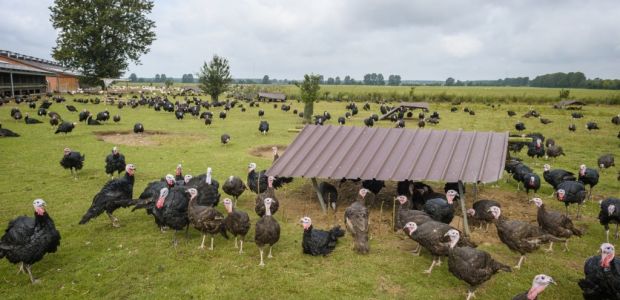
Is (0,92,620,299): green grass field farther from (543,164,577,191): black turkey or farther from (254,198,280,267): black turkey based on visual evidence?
(543,164,577,191): black turkey

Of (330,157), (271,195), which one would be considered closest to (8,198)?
(271,195)

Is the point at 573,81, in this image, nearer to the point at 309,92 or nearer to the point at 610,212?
the point at 309,92

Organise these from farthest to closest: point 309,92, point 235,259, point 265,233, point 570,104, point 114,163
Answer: point 570,104 → point 309,92 → point 114,163 → point 235,259 → point 265,233

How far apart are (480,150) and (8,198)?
1732cm

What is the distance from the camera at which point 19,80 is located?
57656 mm

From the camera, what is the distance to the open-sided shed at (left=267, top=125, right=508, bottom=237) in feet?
41.0

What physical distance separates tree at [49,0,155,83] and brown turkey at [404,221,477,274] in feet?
220

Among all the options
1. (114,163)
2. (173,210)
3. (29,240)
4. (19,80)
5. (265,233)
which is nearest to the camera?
(29,240)

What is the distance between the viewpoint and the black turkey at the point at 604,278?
7.59 metres

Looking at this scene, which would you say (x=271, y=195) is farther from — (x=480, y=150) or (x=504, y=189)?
(x=504, y=189)

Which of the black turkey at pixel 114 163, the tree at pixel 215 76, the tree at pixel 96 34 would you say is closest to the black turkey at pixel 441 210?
the black turkey at pixel 114 163

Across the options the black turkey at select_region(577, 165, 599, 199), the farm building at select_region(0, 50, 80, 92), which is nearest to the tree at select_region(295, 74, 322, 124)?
the black turkey at select_region(577, 165, 599, 199)

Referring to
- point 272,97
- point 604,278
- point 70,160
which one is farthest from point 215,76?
point 604,278

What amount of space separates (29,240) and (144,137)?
2064 centimetres
